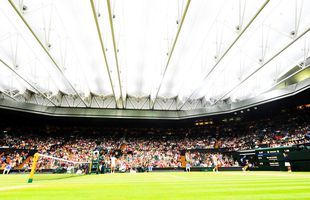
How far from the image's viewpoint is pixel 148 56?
1712 centimetres

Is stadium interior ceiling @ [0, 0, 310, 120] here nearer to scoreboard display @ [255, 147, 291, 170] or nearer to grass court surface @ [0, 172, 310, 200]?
scoreboard display @ [255, 147, 291, 170]

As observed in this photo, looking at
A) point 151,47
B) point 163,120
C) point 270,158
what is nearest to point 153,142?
point 163,120

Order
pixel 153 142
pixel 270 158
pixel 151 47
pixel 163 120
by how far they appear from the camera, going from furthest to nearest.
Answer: pixel 153 142 → pixel 163 120 → pixel 270 158 → pixel 151 47

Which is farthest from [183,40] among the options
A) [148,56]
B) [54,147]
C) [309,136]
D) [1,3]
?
[54,147]

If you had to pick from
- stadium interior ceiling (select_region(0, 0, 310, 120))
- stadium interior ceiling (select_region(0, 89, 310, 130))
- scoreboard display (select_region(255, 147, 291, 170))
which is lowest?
scoreboard display (select_region(255, 147, 291, 170))

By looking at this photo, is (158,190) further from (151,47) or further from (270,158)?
(270,158)

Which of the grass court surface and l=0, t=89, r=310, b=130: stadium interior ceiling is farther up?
l=0, t=89, r=310, b=130: stadium interior ceiling

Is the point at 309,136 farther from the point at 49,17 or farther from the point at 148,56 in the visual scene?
the point at 49,17

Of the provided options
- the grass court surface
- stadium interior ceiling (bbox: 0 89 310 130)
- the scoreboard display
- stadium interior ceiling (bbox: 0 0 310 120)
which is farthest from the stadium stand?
the grass court surface

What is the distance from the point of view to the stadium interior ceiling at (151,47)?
11578 mm

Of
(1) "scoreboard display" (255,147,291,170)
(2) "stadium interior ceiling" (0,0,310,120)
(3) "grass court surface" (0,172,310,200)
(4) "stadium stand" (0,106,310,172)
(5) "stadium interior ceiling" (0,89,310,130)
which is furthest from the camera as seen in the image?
(4) "stadium stand" (0,106,310,172)

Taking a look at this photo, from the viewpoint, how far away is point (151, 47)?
51.8 feet

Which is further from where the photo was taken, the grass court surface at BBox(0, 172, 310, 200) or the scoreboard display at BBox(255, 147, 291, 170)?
the scoreboard display at BBox(255, 147, 291, 170)

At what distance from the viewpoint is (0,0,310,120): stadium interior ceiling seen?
38.0ft
